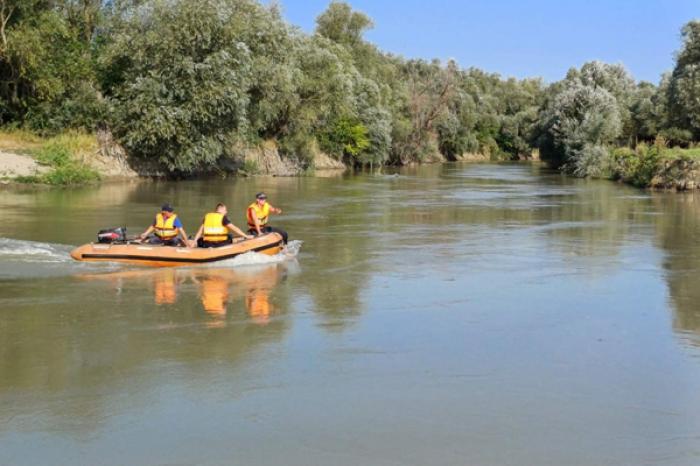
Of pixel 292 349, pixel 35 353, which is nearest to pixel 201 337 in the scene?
pixel 292 349

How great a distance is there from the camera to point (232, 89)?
3647cm

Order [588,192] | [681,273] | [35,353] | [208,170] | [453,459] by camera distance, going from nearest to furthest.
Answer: [453,459], [35,353], [681,273], [588,192], [208,170]

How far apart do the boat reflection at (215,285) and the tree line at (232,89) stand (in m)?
23.7

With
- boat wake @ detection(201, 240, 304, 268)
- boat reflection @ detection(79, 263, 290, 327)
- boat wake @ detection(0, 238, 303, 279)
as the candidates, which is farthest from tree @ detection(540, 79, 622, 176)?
boat reflection @ detection(79, 263, 290, 327)

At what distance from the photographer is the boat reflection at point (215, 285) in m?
10.8

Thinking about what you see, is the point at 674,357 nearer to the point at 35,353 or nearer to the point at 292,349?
the point at 292,349

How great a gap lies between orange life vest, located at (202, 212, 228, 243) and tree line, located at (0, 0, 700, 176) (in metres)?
22.8

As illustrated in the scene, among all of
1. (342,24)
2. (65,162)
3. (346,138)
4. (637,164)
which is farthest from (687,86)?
(65,162)

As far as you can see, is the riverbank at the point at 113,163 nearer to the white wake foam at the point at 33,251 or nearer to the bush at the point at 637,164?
the bush at the point at 637,164

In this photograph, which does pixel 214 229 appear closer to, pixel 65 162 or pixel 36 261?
pixel 36 261

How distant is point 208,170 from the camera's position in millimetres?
45062

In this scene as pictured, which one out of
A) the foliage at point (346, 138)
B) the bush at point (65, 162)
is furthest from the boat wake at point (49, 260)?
the foliage at point (346, 138)

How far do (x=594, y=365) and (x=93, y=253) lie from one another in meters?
8.98

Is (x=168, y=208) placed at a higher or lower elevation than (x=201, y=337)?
higher
